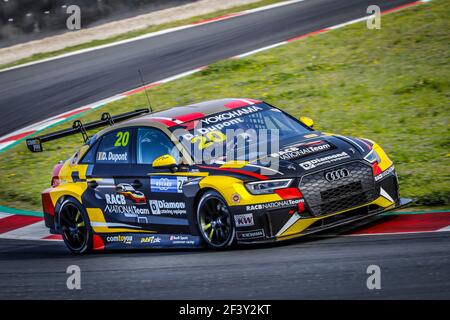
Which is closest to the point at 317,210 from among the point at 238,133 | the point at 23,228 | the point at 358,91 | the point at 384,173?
the point at 384,173

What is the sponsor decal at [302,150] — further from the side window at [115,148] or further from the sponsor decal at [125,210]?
the side window at [115,148]

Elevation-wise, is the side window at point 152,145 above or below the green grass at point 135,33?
below

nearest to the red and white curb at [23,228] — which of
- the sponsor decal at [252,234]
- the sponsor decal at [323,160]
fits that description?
the sponsor decal at [252,234]

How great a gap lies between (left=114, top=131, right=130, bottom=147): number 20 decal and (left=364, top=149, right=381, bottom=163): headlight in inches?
103

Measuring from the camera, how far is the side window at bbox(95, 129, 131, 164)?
9.27 metres

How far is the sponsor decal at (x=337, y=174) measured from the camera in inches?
313

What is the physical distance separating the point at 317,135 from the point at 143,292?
288cm

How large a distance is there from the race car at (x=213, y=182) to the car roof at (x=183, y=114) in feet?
0.04

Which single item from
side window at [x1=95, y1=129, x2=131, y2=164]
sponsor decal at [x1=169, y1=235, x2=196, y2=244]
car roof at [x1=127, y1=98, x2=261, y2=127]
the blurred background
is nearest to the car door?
side window at [x1=95, y1=129, x2=131, y2=164]

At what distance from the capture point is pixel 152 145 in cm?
901

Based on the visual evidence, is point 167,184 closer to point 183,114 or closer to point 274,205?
point 183,114

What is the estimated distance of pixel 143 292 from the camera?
6.93 m

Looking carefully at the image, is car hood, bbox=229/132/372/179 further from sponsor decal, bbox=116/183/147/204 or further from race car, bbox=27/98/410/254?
sponsor decal, bbox=116/183/147/204
